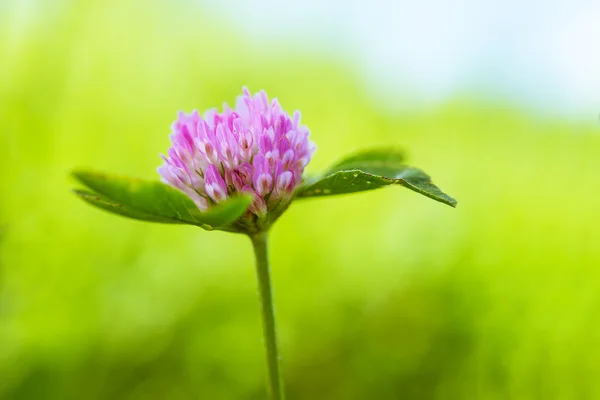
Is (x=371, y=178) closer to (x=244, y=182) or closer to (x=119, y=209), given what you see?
(x=244, y=182)

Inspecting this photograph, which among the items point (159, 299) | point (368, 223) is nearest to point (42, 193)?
point (159, 299)

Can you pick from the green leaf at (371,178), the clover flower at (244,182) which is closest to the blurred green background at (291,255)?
the green leaf at (371,178)

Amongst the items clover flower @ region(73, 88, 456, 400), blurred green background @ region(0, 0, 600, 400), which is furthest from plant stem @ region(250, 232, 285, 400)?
blurred green background @ region(0, 0, 600, 400)

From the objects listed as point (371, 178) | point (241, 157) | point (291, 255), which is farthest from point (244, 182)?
point (291, 255)

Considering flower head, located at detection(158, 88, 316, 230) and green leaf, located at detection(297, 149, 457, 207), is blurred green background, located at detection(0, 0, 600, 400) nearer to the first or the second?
green leaf, located at detection(297, 149, 457, 207)

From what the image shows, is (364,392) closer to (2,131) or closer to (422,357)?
(422,357)

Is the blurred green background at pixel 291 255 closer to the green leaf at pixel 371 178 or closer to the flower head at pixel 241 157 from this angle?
the green leaf at pixel 371 178
